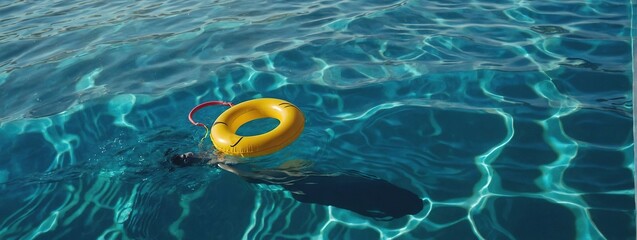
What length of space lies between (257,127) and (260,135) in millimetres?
1217

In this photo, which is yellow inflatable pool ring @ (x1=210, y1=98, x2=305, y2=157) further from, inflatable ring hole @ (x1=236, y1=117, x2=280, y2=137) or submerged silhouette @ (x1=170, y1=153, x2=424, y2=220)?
inflatable ring hole @ (x1=236, y1=117, x2=280, y2=137)

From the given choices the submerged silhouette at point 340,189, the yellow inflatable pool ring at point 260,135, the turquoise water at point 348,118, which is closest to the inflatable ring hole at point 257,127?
the turquoise water at point 348,118

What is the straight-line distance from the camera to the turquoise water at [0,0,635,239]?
12.9ft

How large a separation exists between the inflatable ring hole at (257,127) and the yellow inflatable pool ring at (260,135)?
1.53ft

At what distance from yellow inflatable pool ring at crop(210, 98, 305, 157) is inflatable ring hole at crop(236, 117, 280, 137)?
0.47m

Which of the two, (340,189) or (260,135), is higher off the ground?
(260,135)

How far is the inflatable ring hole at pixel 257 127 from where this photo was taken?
513 centimetres

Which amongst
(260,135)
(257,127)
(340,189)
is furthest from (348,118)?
(260,135)

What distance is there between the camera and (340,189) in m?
4.19

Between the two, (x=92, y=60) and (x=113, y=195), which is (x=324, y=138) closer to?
(x=113, y=195)

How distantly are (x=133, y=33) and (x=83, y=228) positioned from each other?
170 inches

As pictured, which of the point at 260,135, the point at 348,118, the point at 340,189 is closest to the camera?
the point at 260,135

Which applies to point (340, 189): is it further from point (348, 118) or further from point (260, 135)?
point (348, 118)

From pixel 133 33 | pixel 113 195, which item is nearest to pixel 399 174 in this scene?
pixel 113 195
